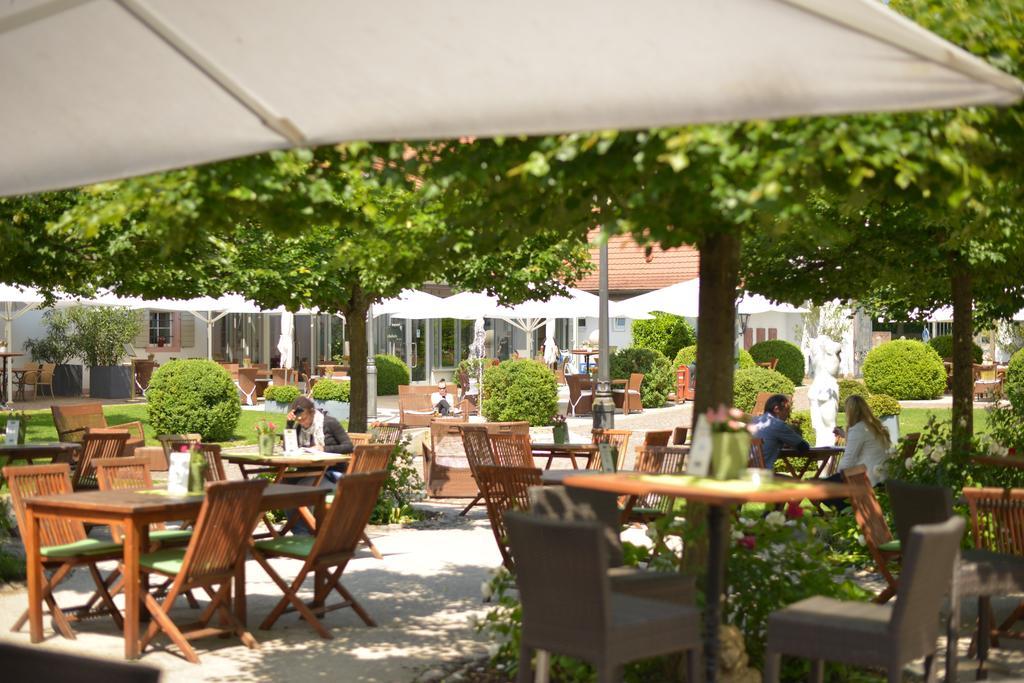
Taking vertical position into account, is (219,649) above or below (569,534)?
below

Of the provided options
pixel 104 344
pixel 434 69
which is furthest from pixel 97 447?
pixel 104 344

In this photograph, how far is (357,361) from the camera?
13367mm

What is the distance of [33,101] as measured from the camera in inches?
153

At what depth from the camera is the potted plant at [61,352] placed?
31.5 m

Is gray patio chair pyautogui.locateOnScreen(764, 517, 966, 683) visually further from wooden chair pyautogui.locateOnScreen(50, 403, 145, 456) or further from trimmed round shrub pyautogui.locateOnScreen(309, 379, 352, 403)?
trimmed round shrub pyautogui.locateOnScreen(309, 379, 352, 403)

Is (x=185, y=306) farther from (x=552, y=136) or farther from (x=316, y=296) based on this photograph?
(x=552, y=136)

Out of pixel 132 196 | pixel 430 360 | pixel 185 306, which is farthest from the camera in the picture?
pixel 430 360

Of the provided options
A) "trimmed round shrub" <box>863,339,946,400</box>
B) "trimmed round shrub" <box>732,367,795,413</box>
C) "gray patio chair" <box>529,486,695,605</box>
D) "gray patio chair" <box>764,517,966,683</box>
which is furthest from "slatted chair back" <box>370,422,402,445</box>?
"trimmed round shrub" <box>863,339,946,400</box>

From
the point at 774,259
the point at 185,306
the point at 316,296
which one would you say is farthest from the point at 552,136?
the point at 185,306

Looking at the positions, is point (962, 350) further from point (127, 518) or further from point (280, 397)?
point (280, 397)

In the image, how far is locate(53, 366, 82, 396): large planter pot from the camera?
3156cm

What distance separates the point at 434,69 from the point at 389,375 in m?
29.7

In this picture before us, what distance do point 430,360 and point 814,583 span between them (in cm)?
3195

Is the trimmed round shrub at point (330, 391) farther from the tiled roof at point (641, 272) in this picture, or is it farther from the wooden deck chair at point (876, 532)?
the wooden deck chair at point (876, 532)
